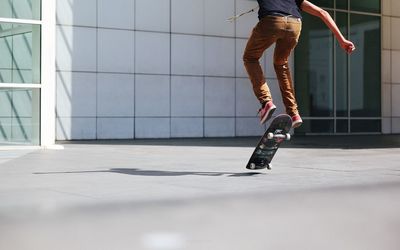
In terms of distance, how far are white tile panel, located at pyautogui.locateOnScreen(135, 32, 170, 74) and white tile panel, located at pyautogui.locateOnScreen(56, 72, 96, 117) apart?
5.09ft

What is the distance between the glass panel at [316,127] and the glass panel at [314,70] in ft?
0.81

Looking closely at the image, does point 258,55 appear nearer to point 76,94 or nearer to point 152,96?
point 76,94

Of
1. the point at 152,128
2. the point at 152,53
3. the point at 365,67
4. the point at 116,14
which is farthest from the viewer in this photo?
the point at 365,67

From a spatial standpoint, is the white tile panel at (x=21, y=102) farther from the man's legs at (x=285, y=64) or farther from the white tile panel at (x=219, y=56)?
the white tile panel at (x=219, y=56)

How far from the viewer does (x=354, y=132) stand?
2316 centimetres

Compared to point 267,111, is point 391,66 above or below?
above

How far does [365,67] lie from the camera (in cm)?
2350

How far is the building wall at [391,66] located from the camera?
79.2 feet

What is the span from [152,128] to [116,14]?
3.47m

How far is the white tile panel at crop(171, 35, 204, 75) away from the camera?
759 inches

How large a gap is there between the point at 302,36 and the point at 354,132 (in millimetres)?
4130

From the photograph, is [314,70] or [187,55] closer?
[187,55]

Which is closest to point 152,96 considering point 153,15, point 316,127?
point 153,15

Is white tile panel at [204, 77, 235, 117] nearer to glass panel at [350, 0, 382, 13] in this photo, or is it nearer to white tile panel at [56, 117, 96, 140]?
white tile panel at [56, 117, 96, 140]
